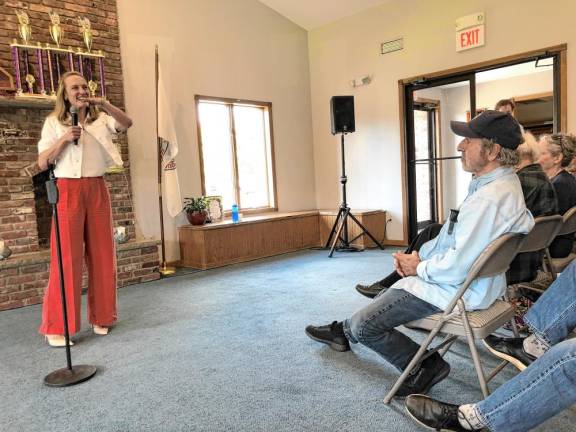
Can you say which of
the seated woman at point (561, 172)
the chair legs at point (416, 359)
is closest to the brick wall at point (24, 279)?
the chair legs at point (416, 359)

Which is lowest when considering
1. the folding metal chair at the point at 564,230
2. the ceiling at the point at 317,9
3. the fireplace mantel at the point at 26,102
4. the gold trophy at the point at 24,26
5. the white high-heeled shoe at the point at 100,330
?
the white high-heeled shoe at the point at 100,330

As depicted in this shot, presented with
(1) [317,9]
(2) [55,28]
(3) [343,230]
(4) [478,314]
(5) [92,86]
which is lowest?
(3) [343,230]

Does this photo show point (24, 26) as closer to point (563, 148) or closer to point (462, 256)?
point (462, 256)

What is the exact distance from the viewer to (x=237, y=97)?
18.6 ft

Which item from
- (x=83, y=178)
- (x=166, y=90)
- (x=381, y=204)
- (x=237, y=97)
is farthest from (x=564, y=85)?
(x=83, y=178)

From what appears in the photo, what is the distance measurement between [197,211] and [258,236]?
0.78 meters

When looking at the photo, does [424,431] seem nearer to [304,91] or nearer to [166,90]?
[166,90]

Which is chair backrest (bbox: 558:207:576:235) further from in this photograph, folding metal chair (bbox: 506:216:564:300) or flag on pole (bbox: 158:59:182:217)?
flag on pole (bbox: 158:59:182:217)

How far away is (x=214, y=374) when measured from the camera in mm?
2125

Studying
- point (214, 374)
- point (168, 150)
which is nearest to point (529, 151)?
point (214, 374)

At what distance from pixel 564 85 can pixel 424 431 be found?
13.4 ft

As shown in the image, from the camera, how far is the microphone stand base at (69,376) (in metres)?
2.08

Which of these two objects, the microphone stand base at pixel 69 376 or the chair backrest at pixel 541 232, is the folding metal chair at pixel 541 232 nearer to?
the chair backrest at pixel 541 232

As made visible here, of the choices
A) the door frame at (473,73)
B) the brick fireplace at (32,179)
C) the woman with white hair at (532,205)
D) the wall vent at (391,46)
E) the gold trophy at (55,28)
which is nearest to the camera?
the woman with white hair at (532,205)
